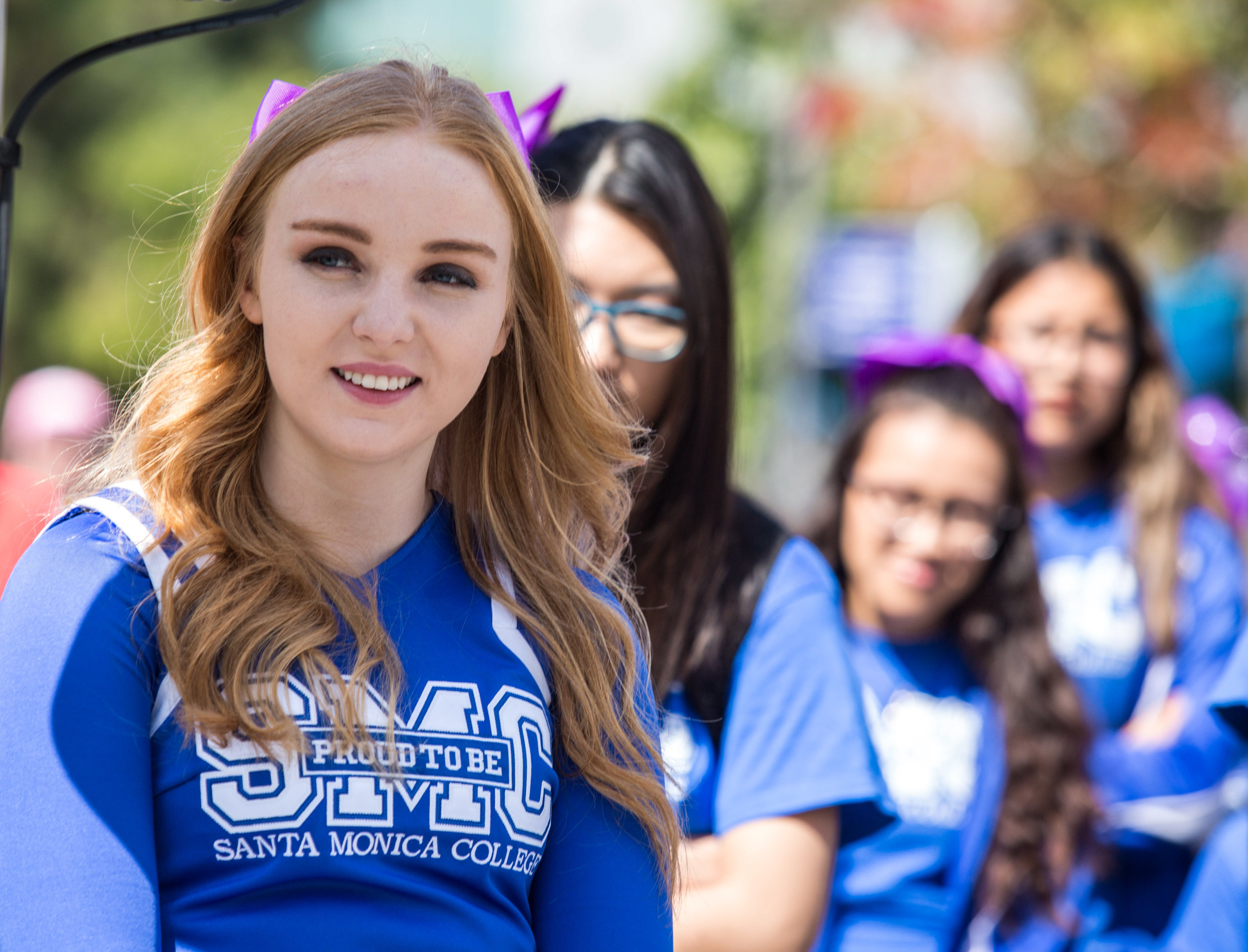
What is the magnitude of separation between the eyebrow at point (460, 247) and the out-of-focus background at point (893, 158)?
14.3 feet

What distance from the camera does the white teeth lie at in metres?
1.63

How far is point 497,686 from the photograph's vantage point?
1659 mm

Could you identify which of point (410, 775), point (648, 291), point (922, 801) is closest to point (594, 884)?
point (410, 775)

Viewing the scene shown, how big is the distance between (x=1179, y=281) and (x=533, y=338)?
31.7 ft

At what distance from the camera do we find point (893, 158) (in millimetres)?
11555

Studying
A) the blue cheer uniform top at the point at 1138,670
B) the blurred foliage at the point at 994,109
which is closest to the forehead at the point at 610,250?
the blue cheer uniform top at the point at 1138,670

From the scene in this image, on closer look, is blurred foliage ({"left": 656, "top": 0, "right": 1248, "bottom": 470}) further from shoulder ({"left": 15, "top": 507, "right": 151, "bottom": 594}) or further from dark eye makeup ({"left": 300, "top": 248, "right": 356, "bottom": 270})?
shoulder ({"left": 15, "top": 507, "right": 151, "bottom": 594})

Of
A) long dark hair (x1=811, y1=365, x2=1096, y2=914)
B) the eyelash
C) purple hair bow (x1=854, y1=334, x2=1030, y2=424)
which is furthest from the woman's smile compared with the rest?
purple hair bow (x1=854, y1=334, x2=1030, y2=424)

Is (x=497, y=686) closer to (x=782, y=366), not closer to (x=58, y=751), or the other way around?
(x=58, y=751)

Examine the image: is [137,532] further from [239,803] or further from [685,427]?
[685,427]

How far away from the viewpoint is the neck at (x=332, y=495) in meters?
1.71

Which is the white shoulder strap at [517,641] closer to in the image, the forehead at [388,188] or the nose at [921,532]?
the forehead at [388,188]

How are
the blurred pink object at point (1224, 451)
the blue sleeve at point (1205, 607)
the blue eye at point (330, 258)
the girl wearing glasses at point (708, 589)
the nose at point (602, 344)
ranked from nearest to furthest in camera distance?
the blue eye at point (330, 258)
the girl wearing glasses at point (708, 589)
the nose at point (602, 344)
the blue sleeve at point (1205, 607)
the blurred pink object at point (1224, 451)

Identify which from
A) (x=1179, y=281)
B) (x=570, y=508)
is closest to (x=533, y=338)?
(x=570, y=508)
